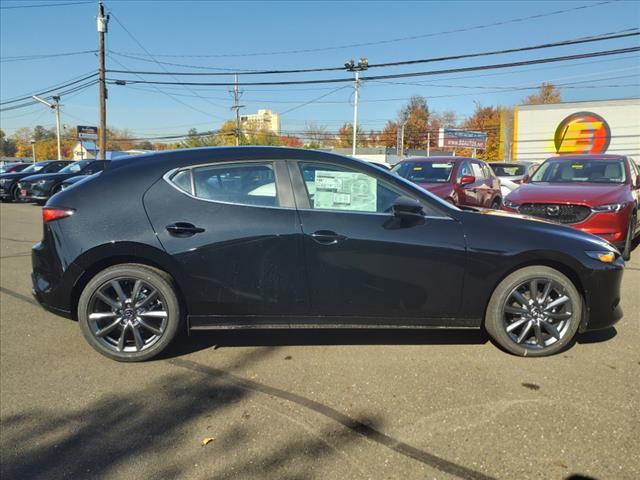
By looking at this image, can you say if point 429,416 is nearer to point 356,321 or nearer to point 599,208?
point 356,321

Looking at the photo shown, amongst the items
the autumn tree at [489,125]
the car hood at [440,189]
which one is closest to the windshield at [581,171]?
the car hood at [440,189]

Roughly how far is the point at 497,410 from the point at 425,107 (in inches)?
3468

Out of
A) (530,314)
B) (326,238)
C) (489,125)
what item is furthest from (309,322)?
(489,125)

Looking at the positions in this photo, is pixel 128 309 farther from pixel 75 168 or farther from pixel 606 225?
pixel 75 168

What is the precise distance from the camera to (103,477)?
237cm

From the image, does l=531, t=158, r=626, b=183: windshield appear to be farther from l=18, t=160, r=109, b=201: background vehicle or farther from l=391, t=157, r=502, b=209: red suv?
l=18, t=160, r=109, b=201: background vehicle

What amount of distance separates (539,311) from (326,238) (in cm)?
175

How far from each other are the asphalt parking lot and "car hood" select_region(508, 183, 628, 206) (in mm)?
2724

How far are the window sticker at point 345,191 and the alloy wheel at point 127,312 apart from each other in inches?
57.1

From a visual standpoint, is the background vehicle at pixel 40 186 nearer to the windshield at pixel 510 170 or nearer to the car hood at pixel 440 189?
the car hood at pixel 440 189

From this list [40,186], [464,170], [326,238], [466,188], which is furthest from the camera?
→ [40,186]

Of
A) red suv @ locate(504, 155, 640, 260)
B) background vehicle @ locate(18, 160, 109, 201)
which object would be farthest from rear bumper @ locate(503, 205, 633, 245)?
background vehicle @ locate(18, 160, 109, 201)

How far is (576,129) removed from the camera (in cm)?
3086

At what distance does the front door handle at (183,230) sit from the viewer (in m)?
3.58
